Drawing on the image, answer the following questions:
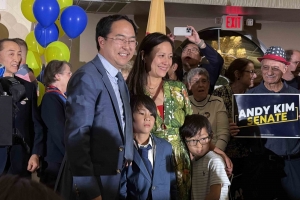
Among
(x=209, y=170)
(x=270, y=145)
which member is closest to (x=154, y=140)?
(x=209, y=170)

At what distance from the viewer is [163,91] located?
283 cm

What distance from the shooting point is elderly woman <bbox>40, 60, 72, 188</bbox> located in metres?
3.75

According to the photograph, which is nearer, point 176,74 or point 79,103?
point 79,103

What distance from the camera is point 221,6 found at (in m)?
7.05

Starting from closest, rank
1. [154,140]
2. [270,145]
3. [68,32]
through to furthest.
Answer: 1. [154,140]
2. [270,145]
3. [68,32]

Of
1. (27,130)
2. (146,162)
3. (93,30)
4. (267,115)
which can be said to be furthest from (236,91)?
(93,30)

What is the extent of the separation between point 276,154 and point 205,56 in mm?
942

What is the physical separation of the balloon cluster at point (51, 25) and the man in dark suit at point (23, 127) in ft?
3.14

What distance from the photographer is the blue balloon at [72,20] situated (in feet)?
16.2

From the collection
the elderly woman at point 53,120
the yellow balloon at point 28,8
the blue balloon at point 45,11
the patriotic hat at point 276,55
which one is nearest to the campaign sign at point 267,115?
the patriotic hat at point 276,55

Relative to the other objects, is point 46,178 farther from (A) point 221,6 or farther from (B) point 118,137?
(A) point 221,6

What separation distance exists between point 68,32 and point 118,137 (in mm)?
3095

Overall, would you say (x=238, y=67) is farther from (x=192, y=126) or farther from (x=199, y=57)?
(x=192, y=126)

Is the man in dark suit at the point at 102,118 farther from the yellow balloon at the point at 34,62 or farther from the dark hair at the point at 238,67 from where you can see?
the yellow balloon at the point at 34,62
